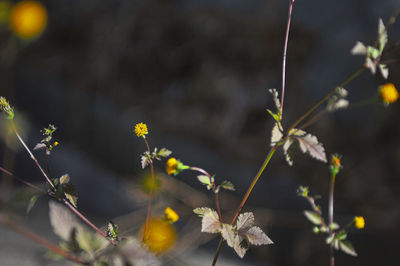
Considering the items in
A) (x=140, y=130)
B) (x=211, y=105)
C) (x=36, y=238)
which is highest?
(x=211, y=105)

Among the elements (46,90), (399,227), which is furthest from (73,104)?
(399,227)

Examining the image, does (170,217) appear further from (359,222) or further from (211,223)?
(359,222)

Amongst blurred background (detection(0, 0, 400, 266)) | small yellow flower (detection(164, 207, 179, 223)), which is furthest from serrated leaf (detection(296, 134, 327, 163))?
blurred background (detection(0, 0, 400, 266))

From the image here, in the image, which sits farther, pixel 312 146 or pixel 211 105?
pixel 211 105

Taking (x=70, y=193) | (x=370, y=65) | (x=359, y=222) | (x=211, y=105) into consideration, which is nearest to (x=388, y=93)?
(x=370, y=65)

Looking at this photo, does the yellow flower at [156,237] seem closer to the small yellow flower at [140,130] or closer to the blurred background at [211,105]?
the small yellow flower at [140,130]

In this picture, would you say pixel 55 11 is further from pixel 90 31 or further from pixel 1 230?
pixel 1 230

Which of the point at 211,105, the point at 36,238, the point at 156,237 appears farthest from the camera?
the point at 211,105
